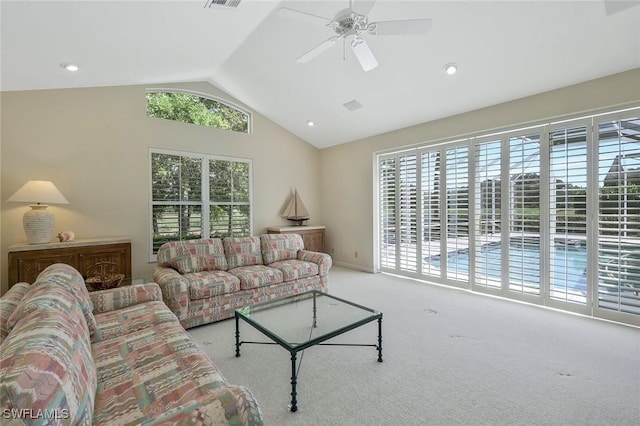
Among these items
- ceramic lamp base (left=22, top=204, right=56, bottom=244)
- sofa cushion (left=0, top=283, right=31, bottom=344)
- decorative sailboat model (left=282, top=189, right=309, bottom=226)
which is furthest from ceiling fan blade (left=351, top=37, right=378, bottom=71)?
ceramic lamp base (left=22, top=204, right=56, bottom=244)

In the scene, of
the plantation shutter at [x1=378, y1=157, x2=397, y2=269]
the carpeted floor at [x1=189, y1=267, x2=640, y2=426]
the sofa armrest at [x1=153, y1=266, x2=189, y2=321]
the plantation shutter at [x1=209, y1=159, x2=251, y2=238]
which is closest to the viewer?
the carpeted floor at [x1=189, y1=267, x2=640, y2=426]

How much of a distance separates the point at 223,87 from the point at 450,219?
442 centimetres

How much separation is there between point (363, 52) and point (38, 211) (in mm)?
4115

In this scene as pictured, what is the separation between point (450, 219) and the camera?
4.63 m

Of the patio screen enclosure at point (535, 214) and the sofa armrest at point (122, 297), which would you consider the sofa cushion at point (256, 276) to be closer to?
the sofa armrest at point (122, 297)

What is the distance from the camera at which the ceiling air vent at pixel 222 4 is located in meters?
2.73

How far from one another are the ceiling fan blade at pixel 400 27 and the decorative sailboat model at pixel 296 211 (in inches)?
163

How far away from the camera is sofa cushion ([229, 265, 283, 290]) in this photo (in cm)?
359

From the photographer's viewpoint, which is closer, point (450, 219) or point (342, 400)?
point (342, 400)

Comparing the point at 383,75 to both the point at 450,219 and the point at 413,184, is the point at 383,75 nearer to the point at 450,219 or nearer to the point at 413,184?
the point at 413,184

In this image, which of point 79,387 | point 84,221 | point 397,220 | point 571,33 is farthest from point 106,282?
point 571,33

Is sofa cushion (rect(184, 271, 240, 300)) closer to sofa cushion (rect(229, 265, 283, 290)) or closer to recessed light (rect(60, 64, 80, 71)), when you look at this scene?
sofa cushion (rect(229, 265, 283, 290))

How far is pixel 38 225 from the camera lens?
3559 millimetres

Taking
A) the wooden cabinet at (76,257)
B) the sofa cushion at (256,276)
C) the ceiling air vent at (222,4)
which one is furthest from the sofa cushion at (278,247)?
the ceiling air vent at (222,4)
